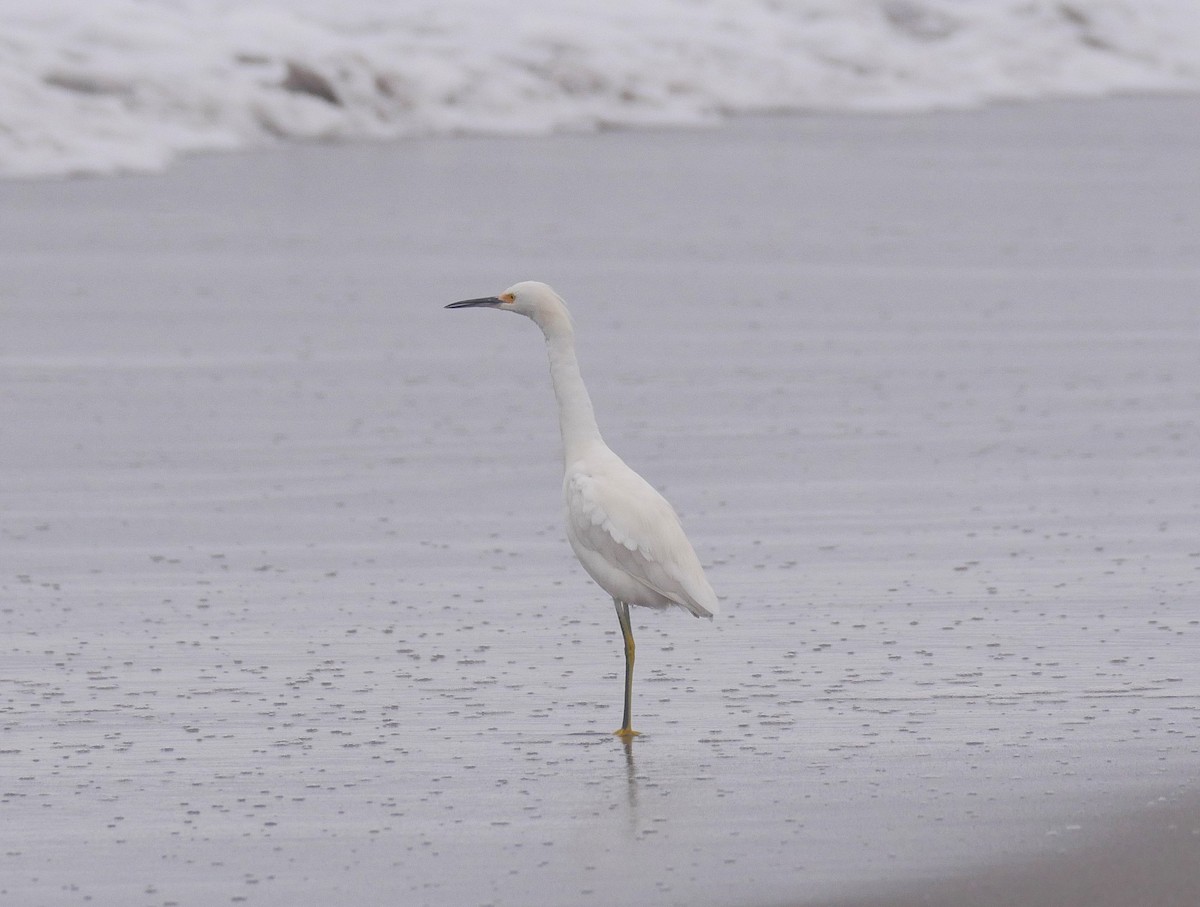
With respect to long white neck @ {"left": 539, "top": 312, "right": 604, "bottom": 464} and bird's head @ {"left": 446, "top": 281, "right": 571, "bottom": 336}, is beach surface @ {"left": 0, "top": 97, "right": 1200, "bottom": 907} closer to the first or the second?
long white neck @ {"left": 539, "top": 312, "right": 604, "bottom": 464}

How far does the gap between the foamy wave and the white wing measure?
1694cm

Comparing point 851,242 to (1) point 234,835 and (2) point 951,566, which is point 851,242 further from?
(1) point 234,835

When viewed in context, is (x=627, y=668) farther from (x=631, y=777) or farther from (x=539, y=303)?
(x=539, y=303)

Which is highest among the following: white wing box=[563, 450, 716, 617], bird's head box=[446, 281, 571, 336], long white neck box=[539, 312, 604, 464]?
bird's head box=[446, 281, 571, 336]

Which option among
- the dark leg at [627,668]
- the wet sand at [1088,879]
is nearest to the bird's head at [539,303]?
the dark leg at [627,668]

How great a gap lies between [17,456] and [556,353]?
170 inches

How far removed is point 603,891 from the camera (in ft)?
18.4

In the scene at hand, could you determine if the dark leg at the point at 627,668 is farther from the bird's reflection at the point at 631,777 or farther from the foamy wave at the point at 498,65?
the foamy wave at the point at 498,65

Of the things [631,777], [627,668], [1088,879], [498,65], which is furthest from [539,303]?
[498,65]

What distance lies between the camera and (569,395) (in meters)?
8.02

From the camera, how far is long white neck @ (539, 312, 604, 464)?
26.2ft

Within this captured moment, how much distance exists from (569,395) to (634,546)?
78 centimetres

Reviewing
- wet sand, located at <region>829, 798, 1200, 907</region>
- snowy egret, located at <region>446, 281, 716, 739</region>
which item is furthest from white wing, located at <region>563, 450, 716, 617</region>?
wet sand, located at <region>829, 798, 1200, 907</region>

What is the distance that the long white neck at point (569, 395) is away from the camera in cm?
800
